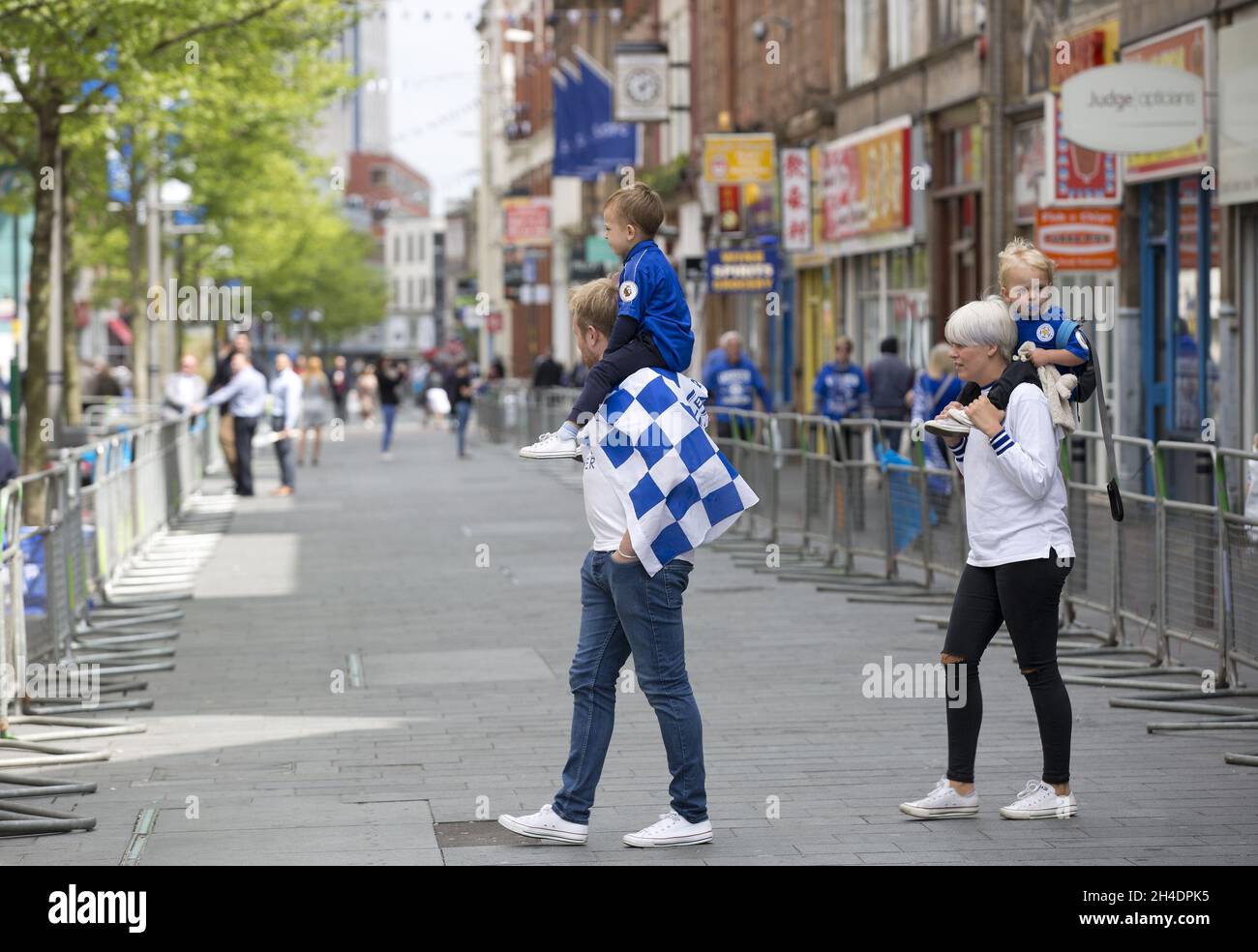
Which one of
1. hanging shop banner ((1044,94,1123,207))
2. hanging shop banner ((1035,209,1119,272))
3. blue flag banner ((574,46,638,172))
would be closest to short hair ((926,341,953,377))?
hanging shop banner ((1035,209,1119,272))

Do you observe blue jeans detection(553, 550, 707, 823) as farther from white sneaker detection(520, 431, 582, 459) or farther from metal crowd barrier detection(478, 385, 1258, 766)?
metal crowd barrier detection(478, 385, 1258, 766)

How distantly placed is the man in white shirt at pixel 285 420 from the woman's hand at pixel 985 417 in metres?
20.1

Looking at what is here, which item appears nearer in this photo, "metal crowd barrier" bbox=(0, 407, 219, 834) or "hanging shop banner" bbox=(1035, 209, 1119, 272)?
"metal crowd barrier" bbox=(0, 407, 219, 834)

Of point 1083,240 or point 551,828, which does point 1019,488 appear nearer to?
point 551,828

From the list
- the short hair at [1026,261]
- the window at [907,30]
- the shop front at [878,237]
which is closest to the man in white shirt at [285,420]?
the shop front at [878,237]

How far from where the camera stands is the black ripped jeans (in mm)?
7035

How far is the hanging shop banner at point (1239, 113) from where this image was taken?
54.5 ft

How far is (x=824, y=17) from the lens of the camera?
102ft

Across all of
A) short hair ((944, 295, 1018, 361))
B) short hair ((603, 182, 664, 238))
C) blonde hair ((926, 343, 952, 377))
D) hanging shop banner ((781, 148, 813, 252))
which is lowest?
blonde hair ((926, 343, 952, 377))

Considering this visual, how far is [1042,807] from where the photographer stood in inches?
283

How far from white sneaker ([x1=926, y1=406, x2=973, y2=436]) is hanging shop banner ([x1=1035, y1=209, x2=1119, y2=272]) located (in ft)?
35.4
